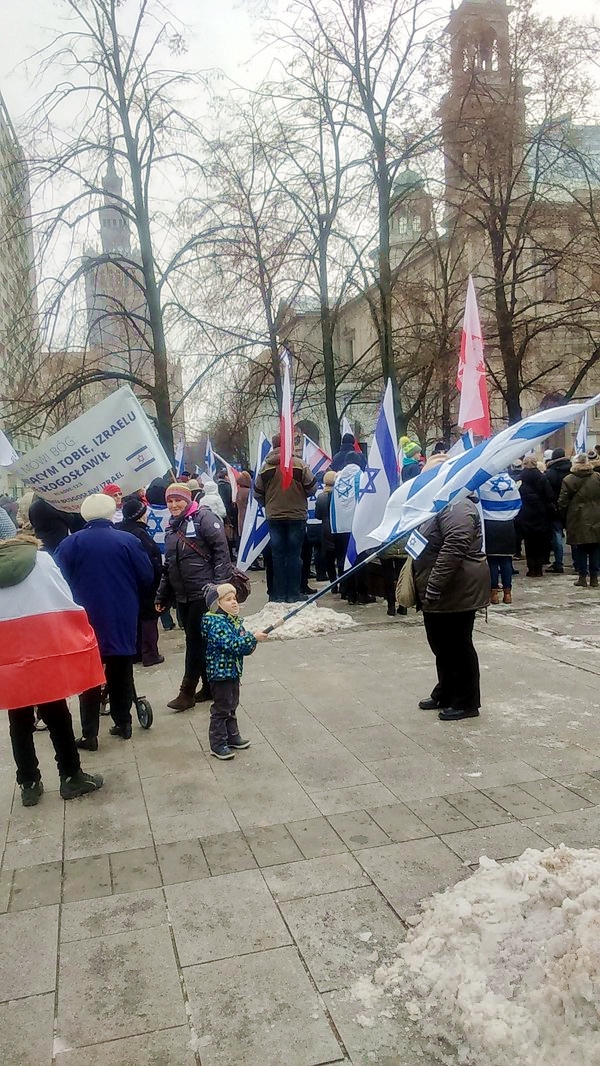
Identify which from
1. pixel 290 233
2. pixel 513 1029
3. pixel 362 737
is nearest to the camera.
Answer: pixel 513 1029

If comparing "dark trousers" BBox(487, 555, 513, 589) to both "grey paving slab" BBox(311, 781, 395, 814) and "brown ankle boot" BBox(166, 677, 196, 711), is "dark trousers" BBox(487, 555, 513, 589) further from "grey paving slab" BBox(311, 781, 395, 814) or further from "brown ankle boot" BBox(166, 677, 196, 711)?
"grey paving slab" BBox(311, 781, 395, 814)

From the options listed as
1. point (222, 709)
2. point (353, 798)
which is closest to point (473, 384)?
point (222, 709)

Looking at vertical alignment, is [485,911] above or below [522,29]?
below

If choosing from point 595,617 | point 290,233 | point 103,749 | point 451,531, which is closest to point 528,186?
point 290,233

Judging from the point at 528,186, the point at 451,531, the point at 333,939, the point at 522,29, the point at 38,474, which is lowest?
the point at 333,939

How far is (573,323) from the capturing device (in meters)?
19.5

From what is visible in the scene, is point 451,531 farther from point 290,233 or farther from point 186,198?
point 290,233

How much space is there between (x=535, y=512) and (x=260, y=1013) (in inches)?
403

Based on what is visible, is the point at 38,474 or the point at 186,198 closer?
the point at 38,474

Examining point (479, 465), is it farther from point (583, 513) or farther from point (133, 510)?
point (583, 513)

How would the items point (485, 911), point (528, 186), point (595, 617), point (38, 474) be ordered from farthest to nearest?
point (528, 186), point (595, 617), point (38, 474), point (485, 911)

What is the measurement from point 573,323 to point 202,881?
61.0 feet

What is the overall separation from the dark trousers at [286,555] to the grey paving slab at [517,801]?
5639 mm

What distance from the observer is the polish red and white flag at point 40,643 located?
14.4 feet
